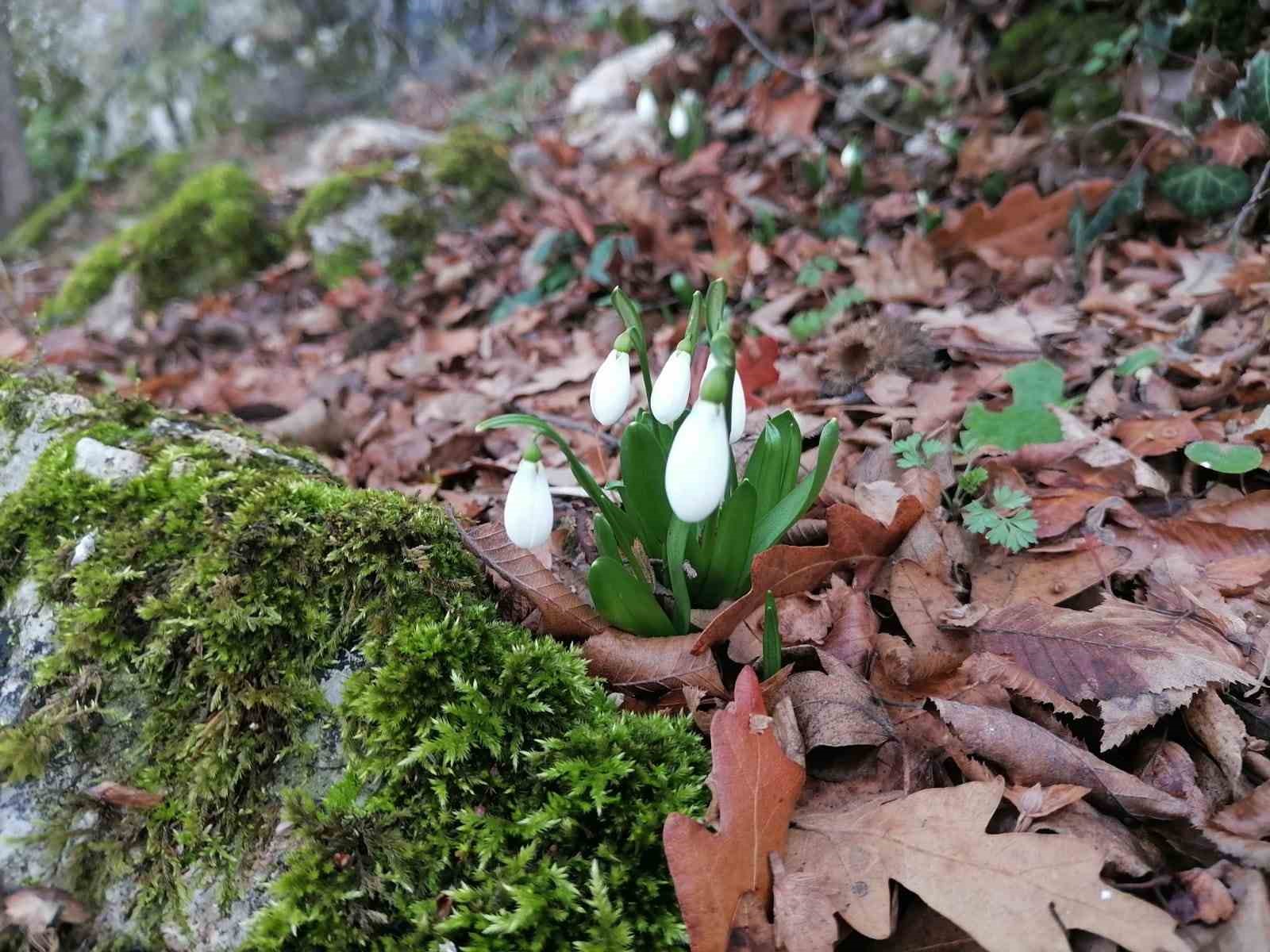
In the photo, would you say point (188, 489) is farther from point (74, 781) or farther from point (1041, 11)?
point (1041, 11)

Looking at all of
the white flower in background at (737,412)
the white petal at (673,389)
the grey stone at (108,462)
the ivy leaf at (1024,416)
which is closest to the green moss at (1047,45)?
the ivy leaf at (1024,416)

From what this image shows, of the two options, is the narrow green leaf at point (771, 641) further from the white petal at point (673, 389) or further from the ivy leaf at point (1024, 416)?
the ivy leaf at point (1024, 416)

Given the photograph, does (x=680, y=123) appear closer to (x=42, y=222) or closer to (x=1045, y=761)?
(x=1045, y=761)

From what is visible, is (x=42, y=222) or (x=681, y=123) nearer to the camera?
(x=681, y=123)

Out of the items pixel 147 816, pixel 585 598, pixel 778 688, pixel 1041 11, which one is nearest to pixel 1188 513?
pixel 778 688

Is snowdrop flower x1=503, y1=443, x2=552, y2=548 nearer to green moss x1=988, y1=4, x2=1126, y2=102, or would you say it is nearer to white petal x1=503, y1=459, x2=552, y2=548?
white petal x1=503, y1=459, x2=552, y2=548

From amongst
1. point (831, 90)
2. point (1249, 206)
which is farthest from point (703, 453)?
point (831, 90)
